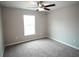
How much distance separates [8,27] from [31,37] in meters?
1.85

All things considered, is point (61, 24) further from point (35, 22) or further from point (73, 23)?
point (35, 22)

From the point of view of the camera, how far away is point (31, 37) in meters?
5.02

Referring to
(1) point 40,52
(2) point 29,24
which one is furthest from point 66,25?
(2) point 29,24

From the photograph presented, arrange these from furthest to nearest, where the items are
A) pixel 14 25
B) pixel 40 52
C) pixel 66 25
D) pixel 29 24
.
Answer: pixel 29 24, pixel 14 25, pixel 66 25, pixel 40 52

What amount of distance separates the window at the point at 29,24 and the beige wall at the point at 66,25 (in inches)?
57.5

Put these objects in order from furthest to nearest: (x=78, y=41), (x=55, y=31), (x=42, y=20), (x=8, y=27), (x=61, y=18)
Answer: (x=42, y=20) → (x=55, y=31) → (x=61, y=18) → (x=8, y=27) → (x=78, y=41)

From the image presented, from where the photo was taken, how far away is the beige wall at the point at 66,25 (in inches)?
138

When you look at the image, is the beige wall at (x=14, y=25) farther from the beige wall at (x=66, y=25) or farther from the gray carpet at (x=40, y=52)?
the beige wall at (x=66, y=25)

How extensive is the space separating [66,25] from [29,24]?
2687mm

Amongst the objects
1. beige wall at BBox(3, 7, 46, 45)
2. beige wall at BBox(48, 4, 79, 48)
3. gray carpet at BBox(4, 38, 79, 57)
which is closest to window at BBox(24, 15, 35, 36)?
beige wall at BBox(3, 7, 46, 45)

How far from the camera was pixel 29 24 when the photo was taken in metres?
5.00

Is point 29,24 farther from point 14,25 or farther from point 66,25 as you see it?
point 66,25

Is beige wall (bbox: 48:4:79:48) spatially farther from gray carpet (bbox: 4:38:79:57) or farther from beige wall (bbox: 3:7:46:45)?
beige wall (bbox: 3:7:46:45)

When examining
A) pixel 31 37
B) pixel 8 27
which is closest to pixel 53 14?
pixel 31 37
